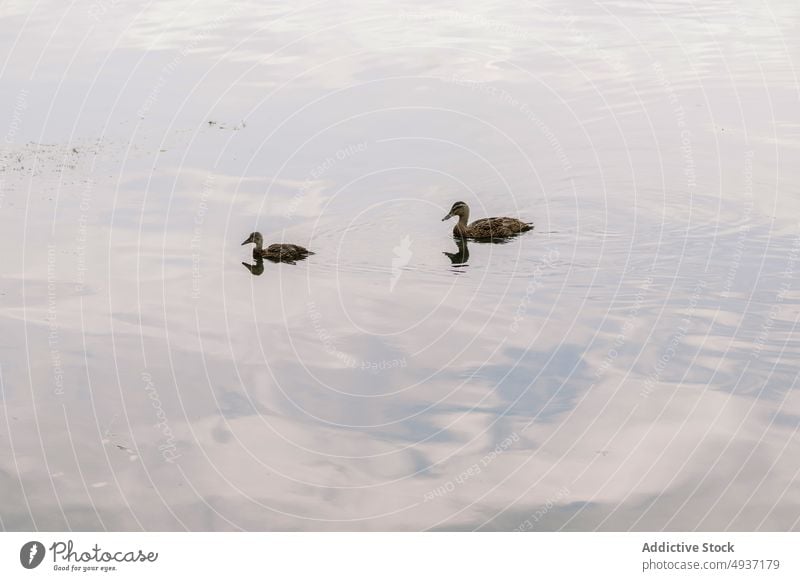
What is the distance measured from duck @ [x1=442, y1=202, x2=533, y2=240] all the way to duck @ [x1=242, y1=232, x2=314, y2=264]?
312 centimetres

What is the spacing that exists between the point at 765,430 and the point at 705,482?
1302 millimetres

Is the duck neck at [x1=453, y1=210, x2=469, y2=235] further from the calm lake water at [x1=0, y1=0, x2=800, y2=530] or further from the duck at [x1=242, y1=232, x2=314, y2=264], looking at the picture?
the duck at [x1=242, y1=232, x2=314, y2=264]

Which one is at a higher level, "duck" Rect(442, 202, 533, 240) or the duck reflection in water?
"duck" Rect(442, 202, 533, 240)

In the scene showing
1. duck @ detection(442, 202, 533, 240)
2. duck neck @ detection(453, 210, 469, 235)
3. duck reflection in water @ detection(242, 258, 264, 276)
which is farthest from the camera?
duck neck @ detection(453, 210, 469, 235)

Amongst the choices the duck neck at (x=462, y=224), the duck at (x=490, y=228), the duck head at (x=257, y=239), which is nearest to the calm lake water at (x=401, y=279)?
the duck at (x=490, y=228)

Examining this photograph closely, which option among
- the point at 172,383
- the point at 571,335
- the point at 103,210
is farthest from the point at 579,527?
the point at 103,210

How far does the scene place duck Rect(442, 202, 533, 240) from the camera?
845 inches

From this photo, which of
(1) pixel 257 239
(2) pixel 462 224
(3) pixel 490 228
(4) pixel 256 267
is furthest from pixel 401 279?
(2) pixel 462 224

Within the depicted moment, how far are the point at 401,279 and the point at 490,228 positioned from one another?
3.03 meters

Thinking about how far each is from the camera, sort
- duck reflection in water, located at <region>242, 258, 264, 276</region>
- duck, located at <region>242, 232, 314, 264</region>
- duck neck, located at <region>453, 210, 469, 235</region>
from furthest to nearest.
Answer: duck neck, located at <region>453, 210, 469, 235</region>
duck, located at <region>242, 232, 314, 264</region>
duck reflection in water, located at <region>242, 258, 264, 276</region>

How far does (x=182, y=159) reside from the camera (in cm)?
2472

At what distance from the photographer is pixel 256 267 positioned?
20.0 m

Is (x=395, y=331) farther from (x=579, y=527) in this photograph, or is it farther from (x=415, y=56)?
(x=415, y=56)

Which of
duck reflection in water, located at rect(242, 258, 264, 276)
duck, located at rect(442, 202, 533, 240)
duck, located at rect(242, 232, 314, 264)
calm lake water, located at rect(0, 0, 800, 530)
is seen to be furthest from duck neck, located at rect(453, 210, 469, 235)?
duck reflection in water, located at rect(242, 258, 264, 276)
